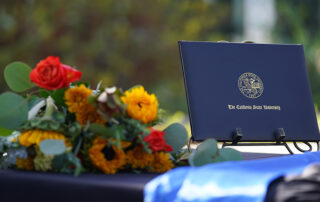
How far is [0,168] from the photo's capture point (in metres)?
1.20

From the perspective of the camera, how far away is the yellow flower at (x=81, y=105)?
113 cm

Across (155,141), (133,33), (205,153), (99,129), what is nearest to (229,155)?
(205,153)

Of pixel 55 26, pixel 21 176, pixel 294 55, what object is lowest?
pixel 21 176

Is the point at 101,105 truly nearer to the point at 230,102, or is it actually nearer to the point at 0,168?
the point at 0,168

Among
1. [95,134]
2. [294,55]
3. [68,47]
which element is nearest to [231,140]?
[294,55]

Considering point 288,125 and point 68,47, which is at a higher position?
point 68,47

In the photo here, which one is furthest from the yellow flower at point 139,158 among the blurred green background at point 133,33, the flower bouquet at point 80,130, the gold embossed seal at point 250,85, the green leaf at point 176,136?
the blurred green background at point 133,33

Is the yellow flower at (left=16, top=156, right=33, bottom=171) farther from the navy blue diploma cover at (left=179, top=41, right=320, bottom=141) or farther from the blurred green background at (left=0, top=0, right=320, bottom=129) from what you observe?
the blurred green background at (left=0, top=0, right=320, bottom=129)

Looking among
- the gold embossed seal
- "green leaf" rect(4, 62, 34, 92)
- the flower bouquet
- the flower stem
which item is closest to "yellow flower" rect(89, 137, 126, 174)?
the flower bouquet

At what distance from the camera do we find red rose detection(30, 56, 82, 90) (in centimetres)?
116

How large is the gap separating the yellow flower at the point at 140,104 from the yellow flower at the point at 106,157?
84 mm

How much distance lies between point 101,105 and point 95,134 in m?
0.06

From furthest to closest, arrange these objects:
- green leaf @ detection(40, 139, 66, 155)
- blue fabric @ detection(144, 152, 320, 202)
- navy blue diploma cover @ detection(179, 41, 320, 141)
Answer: navy blue diploma cover @ detection(179, 41, 320, 141) < green leaf @ detection(40, 139, 66, 155) < blue fabric @ detection(144, 152, 320, 202)

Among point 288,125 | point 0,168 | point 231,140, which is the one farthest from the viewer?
point 288,125
